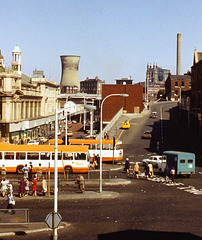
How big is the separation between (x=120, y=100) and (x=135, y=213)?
329ft

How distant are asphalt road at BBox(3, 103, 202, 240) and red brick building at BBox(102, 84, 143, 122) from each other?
86.4m

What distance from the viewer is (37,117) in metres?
96.3

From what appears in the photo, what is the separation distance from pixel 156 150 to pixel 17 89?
30.1 metres

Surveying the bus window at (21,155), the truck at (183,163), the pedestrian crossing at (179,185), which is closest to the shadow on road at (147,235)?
the pedestrian crossing at (179,185)

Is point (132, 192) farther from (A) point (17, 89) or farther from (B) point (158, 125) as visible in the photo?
(B) point (158, 125)

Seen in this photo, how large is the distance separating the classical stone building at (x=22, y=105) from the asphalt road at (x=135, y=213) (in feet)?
136

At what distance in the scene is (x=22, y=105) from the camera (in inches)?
3322

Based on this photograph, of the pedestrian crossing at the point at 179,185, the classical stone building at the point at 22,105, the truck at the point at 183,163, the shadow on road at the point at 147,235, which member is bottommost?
the shadow on road at the point at 147,235

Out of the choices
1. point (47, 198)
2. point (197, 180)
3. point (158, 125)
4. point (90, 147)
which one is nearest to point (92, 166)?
point (90, 147)

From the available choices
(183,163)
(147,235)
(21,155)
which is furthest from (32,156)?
(147,235)

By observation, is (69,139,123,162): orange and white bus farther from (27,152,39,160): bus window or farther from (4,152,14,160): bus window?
(4,152,14,160): bus window

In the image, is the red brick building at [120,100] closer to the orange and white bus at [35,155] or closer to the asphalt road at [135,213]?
the orange and white bus at [35,155]

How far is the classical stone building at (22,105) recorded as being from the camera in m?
74.0

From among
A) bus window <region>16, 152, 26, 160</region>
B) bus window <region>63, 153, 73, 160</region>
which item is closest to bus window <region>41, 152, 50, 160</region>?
bus window <region>63, 153, 73, 160</region>
